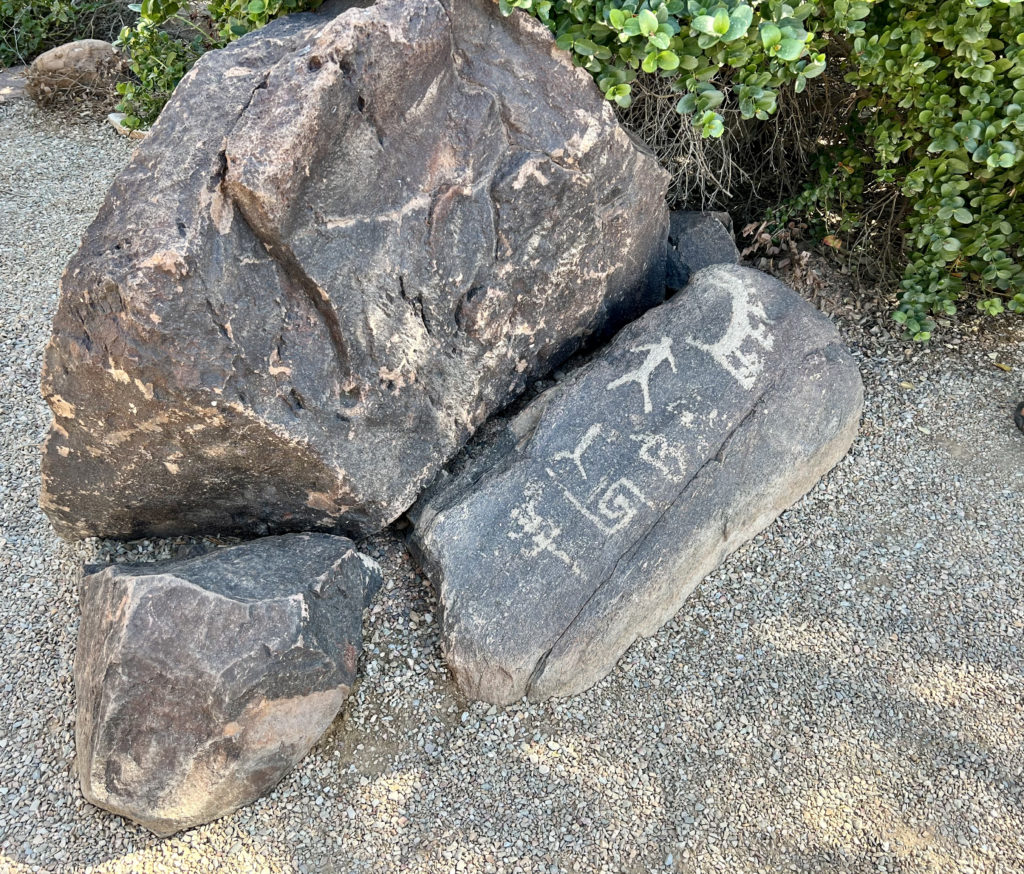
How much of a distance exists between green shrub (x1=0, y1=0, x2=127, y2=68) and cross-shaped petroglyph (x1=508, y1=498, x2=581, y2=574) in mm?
5123

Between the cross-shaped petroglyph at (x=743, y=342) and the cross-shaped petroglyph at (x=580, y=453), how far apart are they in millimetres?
520

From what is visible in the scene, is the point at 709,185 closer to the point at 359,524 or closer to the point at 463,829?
the point at 359,524

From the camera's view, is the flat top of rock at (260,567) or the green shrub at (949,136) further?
the green shrub at (949,136)

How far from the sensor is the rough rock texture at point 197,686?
227 cm

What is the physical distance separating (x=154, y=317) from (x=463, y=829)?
1650 millimetres

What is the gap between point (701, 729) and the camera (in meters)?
2.61

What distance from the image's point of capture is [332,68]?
7.72ft

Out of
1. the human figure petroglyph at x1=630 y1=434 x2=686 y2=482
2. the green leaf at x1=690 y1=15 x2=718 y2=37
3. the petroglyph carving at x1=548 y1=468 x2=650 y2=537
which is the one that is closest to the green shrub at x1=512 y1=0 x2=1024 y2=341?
the green leaf at x1=690 y1=15 x2=718 y2=37

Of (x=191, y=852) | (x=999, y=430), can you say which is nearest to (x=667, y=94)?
(x=999, y=430)

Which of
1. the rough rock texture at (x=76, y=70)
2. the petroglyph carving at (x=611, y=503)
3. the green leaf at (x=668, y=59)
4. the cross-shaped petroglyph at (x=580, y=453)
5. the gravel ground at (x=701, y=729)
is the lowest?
the gravel ground at (x=701, y=729)

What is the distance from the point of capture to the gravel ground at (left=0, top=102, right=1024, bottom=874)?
234 centimetres

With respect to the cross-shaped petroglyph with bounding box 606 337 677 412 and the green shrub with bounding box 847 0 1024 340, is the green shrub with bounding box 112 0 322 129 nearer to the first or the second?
the cross-shaped petroglyph with bounding box 606 337 677 412

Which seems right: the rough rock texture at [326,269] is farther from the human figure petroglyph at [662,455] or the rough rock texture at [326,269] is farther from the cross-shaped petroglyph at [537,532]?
the human figure petroglyph at [662,455]

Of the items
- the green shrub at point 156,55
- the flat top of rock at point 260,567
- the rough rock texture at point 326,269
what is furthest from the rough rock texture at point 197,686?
the green shrub at point 156,55
